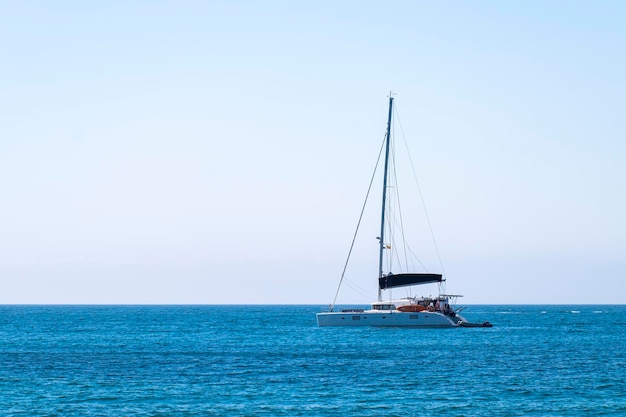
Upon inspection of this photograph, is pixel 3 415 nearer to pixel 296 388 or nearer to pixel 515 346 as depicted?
pixel 296 388

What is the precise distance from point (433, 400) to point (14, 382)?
24778mm

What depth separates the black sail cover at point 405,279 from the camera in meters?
97.6

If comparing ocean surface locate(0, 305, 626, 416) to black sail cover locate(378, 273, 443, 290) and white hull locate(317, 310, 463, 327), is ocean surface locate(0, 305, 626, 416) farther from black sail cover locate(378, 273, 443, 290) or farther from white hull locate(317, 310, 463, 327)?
black sail cover locate(378, 273, 443, 290)

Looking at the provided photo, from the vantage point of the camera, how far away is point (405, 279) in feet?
320

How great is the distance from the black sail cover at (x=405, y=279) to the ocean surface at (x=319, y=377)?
35.7 feet

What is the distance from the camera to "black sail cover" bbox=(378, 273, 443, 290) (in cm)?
9756

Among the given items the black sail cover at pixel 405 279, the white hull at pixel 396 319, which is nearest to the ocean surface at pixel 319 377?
the white hull at pixel 396 319

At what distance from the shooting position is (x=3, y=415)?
4097cm

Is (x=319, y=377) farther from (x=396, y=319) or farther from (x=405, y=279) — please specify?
(x=405, y=279)

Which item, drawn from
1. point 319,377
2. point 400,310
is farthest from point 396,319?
point 319,377

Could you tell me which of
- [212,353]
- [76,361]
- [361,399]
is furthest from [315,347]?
[361,399]

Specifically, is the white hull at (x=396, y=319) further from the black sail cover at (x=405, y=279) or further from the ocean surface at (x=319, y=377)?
the ocean surface at (x=319, y=377)

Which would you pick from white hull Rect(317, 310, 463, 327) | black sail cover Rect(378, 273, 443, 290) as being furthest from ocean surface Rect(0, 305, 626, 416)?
black sail cover Rect(378, 273, 443, 290)

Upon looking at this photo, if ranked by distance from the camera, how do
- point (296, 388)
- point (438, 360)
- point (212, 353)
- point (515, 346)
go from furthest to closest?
point (515, 346) → point (212, 353) → point (438, 360) → point (296, 388)
